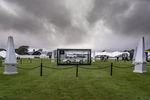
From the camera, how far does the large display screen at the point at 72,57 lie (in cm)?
2034

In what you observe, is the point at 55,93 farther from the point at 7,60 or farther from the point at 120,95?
the point at 7,60

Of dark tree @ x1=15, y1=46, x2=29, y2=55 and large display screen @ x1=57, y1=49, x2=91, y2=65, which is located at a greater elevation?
dark tree @ x1=15, y1=46, x2=29, y2=55

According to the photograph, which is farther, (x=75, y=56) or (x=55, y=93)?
(x=75, y=56)

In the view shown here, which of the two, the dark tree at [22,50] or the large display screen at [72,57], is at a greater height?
the dark tree at [22,50]

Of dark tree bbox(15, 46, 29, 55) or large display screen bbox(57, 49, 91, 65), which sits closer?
large display screen bbox(57, 49, 91, 65)

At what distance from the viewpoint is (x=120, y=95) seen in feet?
17.3

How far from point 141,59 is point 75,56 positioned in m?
11.3

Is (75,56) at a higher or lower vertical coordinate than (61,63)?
higher

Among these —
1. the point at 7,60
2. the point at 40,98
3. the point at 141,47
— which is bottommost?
the point at 40,98

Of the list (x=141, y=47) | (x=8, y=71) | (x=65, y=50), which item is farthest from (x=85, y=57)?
(x=8, y=71)

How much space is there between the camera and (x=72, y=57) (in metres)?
20.5

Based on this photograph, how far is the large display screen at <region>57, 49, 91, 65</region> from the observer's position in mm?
20344

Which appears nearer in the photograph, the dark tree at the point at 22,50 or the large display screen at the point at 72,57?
the large display screen at the point at 72,57

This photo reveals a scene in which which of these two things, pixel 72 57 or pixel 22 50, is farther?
pixel 22 50
